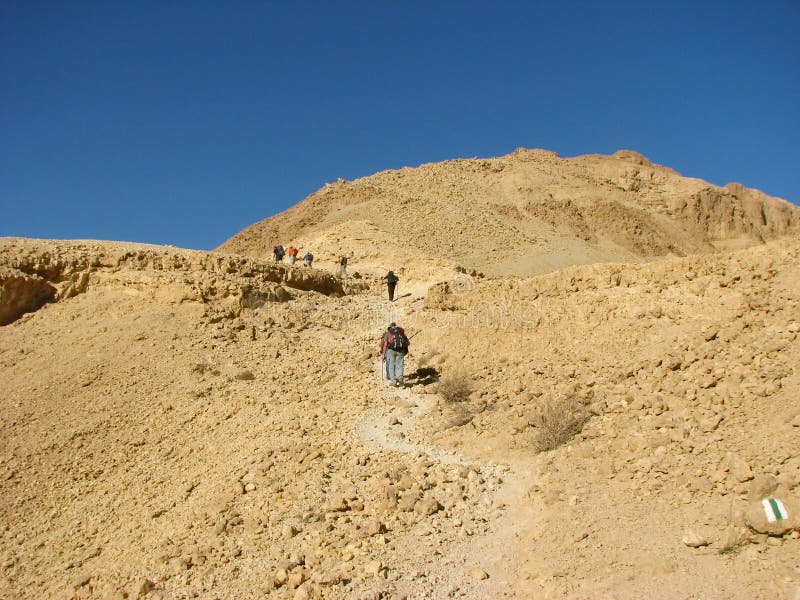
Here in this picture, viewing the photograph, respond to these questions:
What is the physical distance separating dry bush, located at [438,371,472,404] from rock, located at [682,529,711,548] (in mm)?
4243

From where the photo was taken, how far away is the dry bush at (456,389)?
870 cm

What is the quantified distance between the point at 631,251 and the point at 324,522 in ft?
108

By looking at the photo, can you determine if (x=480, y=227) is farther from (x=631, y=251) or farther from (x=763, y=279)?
(x=763, y=279)

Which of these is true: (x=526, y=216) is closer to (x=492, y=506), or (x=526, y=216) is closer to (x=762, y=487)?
(x=492, y=506)

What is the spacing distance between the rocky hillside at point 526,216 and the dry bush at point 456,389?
39.7ft

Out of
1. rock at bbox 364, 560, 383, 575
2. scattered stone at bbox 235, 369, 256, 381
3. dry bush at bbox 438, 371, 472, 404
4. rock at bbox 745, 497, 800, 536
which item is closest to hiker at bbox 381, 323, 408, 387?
dry bush at bbox 438, 371, 472, 404

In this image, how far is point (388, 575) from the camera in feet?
16.3

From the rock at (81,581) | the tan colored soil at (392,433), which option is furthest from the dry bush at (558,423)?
the rock at (81,581)

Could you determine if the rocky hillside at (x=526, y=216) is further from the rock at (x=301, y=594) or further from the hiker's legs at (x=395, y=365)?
the rock at (x=301, y=594)

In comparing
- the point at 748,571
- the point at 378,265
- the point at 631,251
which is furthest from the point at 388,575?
the point at 631,251

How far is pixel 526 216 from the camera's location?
35938 millimetres

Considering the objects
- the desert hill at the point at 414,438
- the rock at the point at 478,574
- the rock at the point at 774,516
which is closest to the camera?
the rock at the point at 774,516

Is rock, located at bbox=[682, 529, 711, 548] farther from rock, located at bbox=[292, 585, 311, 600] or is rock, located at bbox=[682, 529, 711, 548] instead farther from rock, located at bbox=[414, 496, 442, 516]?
rock, located at bbox=[292, 585, 311, 600]

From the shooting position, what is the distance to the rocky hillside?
28.1 meters
